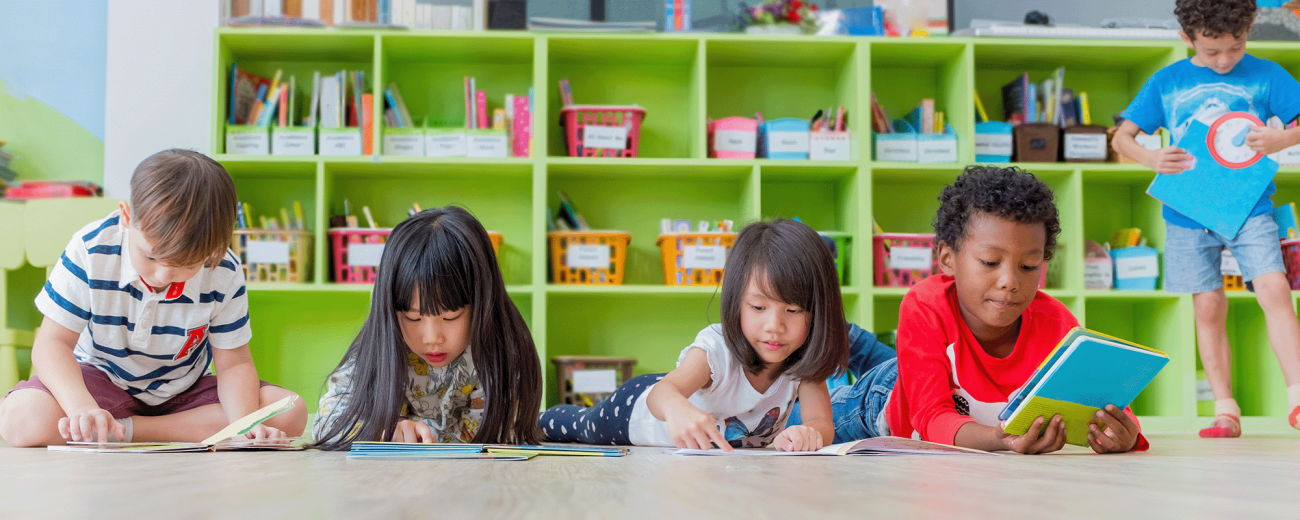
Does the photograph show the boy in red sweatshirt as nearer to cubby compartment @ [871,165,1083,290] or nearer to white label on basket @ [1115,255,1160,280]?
cubby compartment @ [871,165,1083,290]

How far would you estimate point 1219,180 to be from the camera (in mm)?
1755

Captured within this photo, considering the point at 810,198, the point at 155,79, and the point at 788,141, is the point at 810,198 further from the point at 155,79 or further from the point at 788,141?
the point at 155,79

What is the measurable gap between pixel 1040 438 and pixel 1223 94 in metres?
1.32

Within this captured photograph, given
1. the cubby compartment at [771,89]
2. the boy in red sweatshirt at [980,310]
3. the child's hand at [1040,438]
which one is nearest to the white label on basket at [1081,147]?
the cubby compartment at [771,89]

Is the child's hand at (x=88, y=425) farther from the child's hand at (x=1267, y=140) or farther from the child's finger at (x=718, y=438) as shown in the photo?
the child's hand at (x=1267, y=140)

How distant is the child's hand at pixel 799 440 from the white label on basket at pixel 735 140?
5.49 ft

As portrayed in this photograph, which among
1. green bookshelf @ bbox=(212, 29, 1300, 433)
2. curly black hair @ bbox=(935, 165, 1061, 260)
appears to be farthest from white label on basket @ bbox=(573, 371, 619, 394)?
curly black hair @ bbox=(935, 165, 1061, 260)

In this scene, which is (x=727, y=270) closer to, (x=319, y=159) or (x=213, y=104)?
(x=319, y=159)

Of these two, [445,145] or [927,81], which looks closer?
[445,145]

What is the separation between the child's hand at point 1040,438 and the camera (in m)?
0.89

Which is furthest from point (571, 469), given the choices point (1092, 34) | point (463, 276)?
point (1092, 34)

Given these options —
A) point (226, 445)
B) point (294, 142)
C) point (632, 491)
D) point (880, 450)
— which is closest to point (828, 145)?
point (294, 142)

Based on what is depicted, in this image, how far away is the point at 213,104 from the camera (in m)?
2.43

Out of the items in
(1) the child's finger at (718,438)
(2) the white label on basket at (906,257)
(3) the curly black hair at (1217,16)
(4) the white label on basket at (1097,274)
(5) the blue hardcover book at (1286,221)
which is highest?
(3) the curly black hair at (1217,16)
